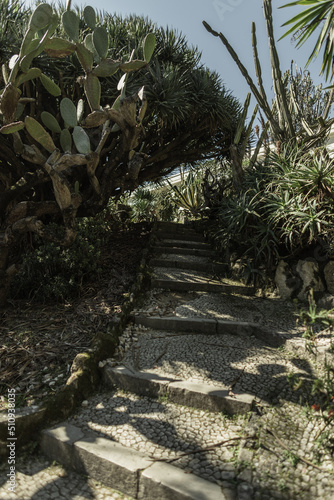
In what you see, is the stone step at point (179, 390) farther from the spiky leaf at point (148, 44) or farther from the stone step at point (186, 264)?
the spiky leaf at point (148, 44)

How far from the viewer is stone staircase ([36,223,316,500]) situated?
1.76 m

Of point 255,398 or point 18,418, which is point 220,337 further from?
point 18,418

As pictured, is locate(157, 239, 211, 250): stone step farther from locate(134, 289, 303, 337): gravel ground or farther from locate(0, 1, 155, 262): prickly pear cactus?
locate(0, 1, 155, 262): prickly pear cactus

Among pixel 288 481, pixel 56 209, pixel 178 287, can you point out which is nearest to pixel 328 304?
pixel 178 287

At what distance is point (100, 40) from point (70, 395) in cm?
302

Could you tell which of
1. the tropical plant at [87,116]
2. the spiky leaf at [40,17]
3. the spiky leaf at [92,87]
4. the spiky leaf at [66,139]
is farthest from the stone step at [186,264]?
the spiky leaf at [40,17]

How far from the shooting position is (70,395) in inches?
93.2

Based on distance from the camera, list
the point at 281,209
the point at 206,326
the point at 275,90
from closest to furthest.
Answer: the point at 206,326 → the point at 281,209 → the point at 275,90

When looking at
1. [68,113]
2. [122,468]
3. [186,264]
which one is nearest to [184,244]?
[186,264]

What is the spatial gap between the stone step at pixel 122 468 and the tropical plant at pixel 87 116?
188 centimetres

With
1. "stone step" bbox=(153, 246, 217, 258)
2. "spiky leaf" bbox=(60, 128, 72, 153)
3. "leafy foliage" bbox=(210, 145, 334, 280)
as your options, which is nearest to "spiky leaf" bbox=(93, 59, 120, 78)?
"spiky leaf" bbox=(60, 128, 72, 153)

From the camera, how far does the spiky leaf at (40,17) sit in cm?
266

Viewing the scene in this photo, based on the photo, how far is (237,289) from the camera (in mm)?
4262

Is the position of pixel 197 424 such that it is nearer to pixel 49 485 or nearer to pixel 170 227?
pixel 49 485
